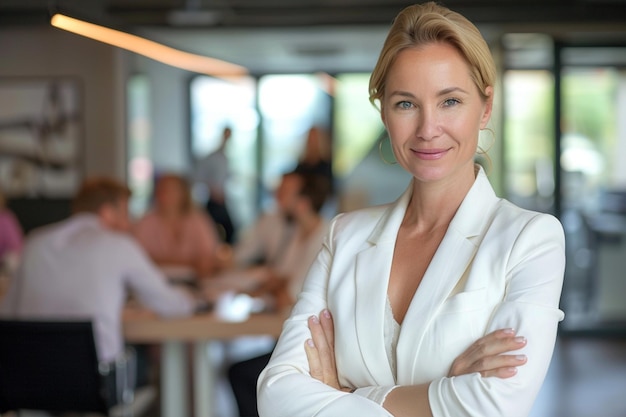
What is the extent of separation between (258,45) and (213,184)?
76.8 inches

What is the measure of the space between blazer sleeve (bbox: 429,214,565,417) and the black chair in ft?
8.56

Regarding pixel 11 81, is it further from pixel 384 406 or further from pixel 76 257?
pixel 384 406

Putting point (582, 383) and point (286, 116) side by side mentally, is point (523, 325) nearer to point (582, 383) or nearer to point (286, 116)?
point (582, 383)

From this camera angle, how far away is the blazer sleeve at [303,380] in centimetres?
172

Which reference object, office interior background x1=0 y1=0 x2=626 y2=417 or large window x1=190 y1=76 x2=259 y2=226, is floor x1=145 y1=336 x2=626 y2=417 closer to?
office interior background x1=0 y1=0 x2=626 y2=417

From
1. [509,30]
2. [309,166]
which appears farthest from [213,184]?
[509,30]

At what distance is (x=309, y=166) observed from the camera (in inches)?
373

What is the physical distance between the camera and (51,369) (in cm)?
414

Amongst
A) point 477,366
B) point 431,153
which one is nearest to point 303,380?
point 477,366

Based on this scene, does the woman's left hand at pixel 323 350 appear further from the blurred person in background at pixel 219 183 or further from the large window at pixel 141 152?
the large window at pixel 141 152

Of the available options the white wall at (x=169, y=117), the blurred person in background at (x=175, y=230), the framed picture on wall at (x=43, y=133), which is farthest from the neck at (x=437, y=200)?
the white wall at (x=169, y=117)

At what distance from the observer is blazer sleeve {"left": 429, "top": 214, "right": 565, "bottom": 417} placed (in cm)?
163

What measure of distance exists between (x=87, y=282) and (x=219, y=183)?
24.7 feet

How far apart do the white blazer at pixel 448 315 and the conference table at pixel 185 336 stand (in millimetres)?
2561
